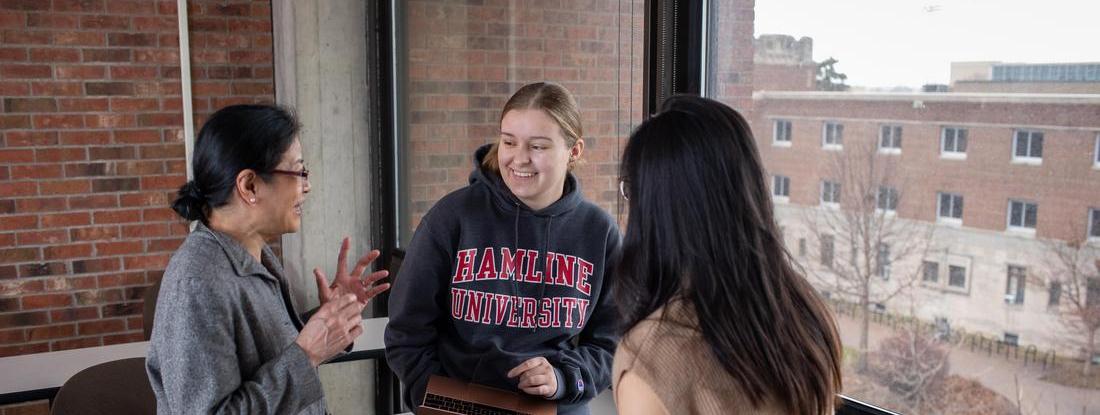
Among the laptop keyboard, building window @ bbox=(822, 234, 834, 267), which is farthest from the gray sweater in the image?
building window @ bbox=(822, 234, 834, 267)

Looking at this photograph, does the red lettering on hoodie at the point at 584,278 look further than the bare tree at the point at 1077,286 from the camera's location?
Yes

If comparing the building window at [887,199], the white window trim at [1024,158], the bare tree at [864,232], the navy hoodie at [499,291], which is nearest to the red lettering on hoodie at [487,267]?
the navy hoodie at [499,291]

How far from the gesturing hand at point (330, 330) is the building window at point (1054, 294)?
123 cm

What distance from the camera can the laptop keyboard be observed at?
5.42 feet

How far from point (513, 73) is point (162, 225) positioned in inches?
83.3

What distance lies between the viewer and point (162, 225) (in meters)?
4.08

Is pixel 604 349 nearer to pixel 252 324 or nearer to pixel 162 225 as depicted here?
pixel 252 324

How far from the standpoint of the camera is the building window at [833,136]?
179 cm

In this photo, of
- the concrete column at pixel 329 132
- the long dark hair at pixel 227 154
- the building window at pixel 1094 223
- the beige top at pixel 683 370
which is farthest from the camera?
the concrete column at pixel 329 132

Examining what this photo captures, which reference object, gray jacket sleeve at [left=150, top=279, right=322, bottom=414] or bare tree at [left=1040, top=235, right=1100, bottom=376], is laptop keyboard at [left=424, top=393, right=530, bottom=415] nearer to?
gray jacket sleeve at [left=150, top=279, right=322, bottom=414]

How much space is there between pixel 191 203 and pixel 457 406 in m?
0.63

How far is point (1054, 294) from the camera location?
140 cm

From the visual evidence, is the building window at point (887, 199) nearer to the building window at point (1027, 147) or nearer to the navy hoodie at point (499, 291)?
the building window at point (1027, 147)

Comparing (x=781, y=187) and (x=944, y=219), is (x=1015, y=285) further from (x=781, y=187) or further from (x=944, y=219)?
(x=781, y=187)
